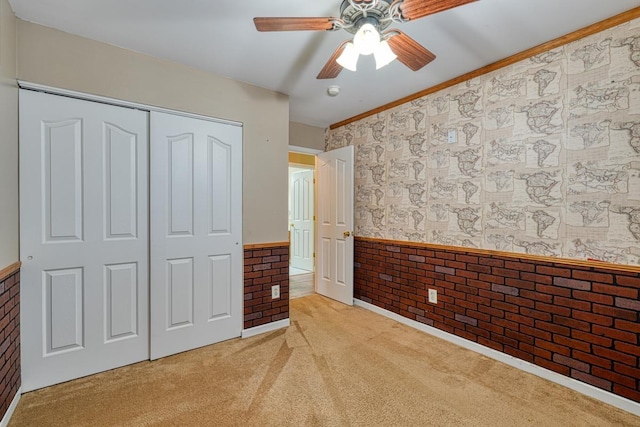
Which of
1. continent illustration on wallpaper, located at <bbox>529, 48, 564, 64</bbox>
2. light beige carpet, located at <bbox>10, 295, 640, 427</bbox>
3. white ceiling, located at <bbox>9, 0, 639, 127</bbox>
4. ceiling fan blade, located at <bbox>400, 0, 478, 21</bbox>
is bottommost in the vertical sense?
light beige carpet, located at <bbox>10, 295, 640, 427</bbox>

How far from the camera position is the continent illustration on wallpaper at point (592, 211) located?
183cm

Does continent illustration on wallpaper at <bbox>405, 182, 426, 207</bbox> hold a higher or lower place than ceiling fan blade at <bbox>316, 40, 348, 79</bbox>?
lower

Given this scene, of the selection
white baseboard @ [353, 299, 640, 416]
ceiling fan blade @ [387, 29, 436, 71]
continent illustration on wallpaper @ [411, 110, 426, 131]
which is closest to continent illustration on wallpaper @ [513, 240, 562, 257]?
white baseboard @ [353, 299, 640, 416]

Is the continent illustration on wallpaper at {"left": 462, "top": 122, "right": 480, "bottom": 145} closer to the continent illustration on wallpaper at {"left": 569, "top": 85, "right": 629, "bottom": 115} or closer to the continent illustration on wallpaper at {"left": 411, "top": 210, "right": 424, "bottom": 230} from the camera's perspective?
the continent illustration on wallpaper at {"left": 569, "top": 85, "right": 629, "bottom": 115}

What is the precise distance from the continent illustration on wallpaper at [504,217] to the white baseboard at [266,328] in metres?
2.06

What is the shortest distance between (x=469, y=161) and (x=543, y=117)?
1.89 feet

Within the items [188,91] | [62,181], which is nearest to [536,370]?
[188,91]

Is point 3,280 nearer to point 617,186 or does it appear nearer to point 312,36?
point 312,36

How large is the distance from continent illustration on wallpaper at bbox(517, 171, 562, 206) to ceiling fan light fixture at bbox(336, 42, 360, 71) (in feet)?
5.07

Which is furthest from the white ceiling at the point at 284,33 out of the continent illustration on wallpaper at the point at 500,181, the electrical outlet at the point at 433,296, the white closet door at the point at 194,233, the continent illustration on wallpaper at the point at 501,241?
the electrical outlet at the point at 433,296

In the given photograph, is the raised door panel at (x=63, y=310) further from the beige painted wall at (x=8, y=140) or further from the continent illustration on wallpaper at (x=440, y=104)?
the continent illustration on wallpaper at (x=440, y=104)

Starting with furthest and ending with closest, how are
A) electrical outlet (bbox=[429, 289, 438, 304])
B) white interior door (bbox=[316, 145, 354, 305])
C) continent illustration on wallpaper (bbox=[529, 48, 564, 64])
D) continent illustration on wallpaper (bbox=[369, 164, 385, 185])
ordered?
white interior door (bbox=[316, 145, 354, 305]), continent illustration on wallpaper (bbox=[369, 164, 385, 185]), electrical outlet (bbox=[429, 289, 438, 304]), continent illustration on wallpaper (bbox=[529, 48, 564, 64])

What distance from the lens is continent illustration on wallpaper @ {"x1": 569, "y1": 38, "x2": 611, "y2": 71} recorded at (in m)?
1.83

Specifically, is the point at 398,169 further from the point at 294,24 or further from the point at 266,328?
the point at 266,328
